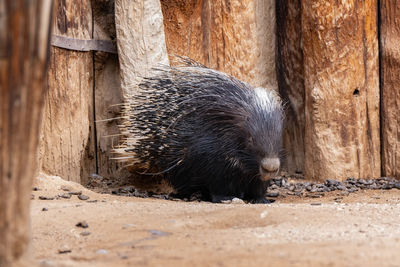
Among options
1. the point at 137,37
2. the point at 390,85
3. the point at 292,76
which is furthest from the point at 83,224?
the point at 390,85

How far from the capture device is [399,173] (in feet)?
19.5

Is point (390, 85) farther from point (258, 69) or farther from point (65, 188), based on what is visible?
point (65, 188)

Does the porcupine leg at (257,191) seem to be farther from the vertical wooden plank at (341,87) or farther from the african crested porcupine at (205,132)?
the vertical wooden plank at (341,87)

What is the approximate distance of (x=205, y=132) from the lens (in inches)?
200

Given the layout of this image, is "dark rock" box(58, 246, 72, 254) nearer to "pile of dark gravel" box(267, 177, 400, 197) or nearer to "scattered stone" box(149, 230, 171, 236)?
"scattered stone" box(149, 230, 171, 236)

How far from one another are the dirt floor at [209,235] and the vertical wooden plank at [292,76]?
2411mm

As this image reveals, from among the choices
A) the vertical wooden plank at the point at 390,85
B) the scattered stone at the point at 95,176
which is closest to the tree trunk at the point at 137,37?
the scattered stone at the point at 95,176

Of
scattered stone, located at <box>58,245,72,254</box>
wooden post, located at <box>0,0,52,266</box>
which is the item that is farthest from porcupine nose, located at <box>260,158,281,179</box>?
wooden post, located at <box>0,0,52,266</box>

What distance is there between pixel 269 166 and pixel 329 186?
1182mm

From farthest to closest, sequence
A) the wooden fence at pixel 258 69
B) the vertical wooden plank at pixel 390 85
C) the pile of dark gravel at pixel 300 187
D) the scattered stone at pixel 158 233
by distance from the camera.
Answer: the vertical wooden plank at pixel 390 85
the wooden fence at pixel 258 69
the pile of dark gravel at pixel 300 187
the scattered stone at pixel 158 233

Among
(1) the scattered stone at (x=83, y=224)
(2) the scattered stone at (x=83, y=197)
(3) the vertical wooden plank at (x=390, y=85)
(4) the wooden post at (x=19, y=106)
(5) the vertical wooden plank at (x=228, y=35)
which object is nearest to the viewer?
(4) the wooden post at (x=19, y=106)

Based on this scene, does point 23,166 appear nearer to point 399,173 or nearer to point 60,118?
point 60,118

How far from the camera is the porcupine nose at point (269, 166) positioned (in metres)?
4.69

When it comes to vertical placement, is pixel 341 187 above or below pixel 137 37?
below
